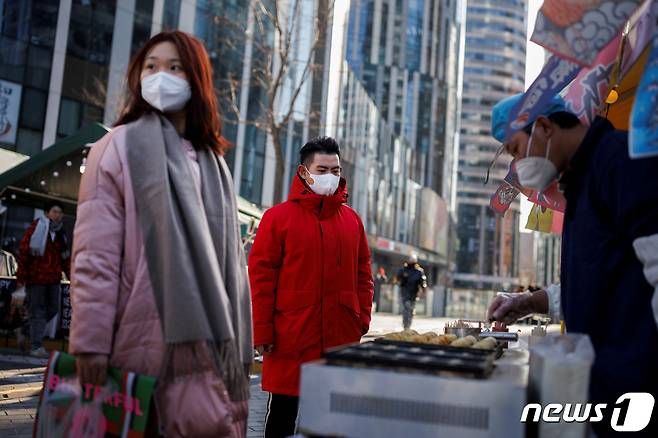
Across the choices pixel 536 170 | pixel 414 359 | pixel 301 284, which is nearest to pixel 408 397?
pixel 414 359

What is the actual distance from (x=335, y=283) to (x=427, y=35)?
76212 mm

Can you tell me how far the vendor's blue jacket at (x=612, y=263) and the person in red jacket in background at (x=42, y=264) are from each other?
324 inches

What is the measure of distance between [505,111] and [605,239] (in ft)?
2.16

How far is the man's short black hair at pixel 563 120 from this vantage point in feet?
7.35

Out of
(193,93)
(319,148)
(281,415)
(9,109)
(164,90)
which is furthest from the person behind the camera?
(9,109)

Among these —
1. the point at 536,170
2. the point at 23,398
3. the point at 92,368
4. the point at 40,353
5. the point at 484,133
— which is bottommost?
the point at 23,398

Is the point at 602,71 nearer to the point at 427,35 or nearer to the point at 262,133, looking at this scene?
the point at 262,133

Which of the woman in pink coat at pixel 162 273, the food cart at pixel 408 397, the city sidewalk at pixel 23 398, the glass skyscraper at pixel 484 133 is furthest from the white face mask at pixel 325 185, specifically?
the glass skyscraper at pixel 484 133

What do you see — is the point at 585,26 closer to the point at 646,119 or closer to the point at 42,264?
the point at 646,119

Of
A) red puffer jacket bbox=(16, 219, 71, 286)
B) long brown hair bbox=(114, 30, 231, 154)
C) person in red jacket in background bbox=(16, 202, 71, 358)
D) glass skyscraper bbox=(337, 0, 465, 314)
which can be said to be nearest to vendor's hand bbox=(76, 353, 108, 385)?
long brown hair bbox=(114, 30, 231, 154)

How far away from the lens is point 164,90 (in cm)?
257

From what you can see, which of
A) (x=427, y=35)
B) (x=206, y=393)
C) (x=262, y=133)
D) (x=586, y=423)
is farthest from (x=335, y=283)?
(x=427, y=35)

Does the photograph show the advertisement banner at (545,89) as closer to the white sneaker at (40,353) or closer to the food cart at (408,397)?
the food cart at (408,397)

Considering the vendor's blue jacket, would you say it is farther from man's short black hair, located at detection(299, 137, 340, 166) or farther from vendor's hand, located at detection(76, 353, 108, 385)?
man's short black hair, located at detection(299, 137, 340, 166)
